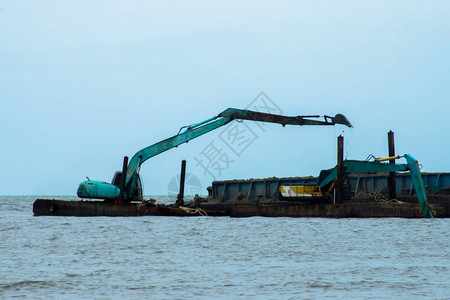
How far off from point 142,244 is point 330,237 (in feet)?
24.9

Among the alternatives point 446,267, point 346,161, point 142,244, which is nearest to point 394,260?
point 446,267

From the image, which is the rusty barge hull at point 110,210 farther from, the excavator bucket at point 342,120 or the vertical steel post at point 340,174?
the excavator bucket at point 342,120

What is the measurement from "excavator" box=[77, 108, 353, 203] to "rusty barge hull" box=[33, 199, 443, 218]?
0.74 meters

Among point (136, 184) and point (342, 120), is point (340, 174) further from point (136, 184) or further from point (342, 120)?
point (136, 184)

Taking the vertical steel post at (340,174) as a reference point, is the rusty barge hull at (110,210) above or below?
below

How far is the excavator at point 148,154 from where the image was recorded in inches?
1406

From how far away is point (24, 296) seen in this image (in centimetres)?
1132

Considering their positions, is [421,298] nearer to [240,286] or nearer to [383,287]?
[383,287]

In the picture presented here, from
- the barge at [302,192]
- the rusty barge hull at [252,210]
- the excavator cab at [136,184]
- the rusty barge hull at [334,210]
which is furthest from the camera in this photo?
the excavator cab at [136,184]

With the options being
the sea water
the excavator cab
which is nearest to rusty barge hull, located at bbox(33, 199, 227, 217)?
the excavator cab

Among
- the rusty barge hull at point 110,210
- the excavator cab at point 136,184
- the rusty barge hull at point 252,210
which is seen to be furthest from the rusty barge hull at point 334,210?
the excavator cab at point 136,184

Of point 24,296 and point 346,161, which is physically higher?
point 346,161

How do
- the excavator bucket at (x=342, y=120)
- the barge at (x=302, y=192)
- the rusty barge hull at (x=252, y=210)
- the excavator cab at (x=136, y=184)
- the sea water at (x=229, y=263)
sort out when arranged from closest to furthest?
the sea water at (x=229, y=263)
the rusty barge hull at (x=252, y=210)
the barge at (x=302, y=192)
the excavator bucket at (x=342, y=120)
the excavator cab at (x=136, y=184)

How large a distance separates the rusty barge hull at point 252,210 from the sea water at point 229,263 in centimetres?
439
